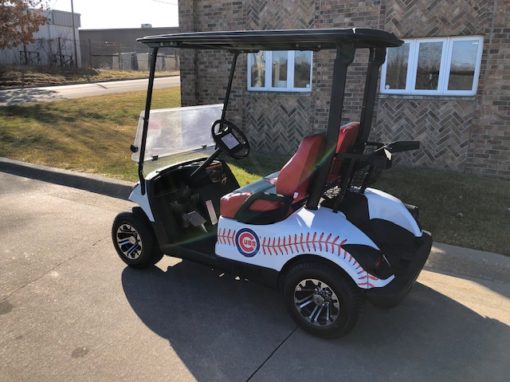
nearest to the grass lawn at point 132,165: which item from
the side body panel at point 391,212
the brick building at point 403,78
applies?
the brick building at point 403,78

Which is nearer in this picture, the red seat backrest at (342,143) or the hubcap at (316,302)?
the hubcap at (316,302)

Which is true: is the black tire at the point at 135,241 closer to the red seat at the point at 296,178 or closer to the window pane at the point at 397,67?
the red seat at the point at 296,178

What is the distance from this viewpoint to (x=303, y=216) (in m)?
3.06

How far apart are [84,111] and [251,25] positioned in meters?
6.19

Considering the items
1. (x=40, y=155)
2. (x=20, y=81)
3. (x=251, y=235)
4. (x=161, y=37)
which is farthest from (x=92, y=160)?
(x=20, y=81)

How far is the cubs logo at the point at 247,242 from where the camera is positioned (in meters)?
3.18

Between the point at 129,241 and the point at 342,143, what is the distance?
2.07 metres

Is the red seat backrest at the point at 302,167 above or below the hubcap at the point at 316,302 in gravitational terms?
above

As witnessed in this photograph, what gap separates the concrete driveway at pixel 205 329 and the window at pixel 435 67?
13.2 feet

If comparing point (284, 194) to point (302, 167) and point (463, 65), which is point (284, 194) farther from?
point (463, 65)

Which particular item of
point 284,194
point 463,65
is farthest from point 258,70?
point 284,194

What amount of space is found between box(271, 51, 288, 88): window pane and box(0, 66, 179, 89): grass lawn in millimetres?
17480

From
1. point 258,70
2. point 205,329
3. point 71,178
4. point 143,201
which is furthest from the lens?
point 258,70

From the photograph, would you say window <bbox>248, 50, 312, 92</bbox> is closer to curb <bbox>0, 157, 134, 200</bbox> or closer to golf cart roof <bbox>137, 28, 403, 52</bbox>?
curb <bbox>0, 157, 134, 200</bbox>
